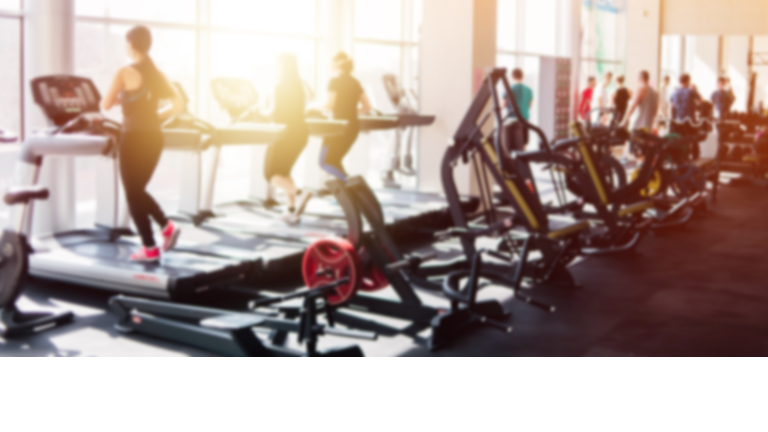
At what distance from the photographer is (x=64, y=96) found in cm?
480

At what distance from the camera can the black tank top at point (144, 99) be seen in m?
4.26

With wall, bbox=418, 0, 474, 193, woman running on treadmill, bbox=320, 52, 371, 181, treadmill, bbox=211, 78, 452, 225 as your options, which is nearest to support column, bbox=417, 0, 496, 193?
wall, bbox=418, 0, 474, 193

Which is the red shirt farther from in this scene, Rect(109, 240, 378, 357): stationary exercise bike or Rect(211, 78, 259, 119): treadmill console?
Rect(109, 240, 378, 357): stationary exercise bike

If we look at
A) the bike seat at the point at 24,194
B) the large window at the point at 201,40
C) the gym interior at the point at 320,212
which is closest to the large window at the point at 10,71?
the gym interior at the point at 320,212

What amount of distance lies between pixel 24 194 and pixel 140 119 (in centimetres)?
83

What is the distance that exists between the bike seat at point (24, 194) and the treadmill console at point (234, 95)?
306cm

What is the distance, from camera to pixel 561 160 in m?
5.60

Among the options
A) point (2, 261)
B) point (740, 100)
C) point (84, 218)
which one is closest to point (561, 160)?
A: point (2, 261)

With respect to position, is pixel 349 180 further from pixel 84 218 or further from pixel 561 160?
pixel 84 218

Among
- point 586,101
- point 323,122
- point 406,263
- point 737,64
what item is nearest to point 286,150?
point 323,122

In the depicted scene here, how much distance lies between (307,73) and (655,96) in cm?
483

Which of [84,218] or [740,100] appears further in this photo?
[740,100]

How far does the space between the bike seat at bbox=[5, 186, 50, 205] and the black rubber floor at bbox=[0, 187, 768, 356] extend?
2.33 feet

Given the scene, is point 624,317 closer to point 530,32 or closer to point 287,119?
point 287,119
